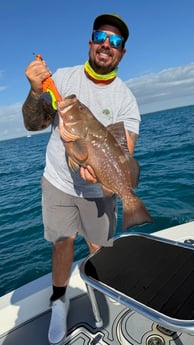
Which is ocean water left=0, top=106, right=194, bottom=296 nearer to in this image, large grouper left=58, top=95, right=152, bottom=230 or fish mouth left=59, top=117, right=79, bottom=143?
large grouper left=58, top=95, right=152, bottom=230

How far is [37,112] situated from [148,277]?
185 centimetres

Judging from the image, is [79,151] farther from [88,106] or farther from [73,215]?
[73,215]

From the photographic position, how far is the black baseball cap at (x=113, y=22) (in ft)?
9.39

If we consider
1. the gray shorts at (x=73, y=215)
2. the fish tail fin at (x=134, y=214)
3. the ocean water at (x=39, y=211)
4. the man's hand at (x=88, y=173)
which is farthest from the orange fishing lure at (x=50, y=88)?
the ocean water at (x=39, y=211)

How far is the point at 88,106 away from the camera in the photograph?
303 centimetres

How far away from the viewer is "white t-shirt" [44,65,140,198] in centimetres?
303

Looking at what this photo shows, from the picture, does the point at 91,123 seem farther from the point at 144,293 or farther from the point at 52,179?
the point at 144,293

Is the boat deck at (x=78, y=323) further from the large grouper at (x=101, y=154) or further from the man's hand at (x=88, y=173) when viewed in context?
the man's hand at (x=88, y=173)

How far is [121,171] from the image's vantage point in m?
2.71

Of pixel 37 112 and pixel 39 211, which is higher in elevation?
pixel 37 112

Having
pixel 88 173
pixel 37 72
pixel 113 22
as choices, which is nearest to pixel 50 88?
pixel 37 72

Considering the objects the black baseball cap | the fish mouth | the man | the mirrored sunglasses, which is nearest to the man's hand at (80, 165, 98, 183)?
the man

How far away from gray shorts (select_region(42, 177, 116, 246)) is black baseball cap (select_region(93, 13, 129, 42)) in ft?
5.49

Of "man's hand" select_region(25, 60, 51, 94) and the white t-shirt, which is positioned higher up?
"man's hand" select_region(25, 60, 51, 94)
